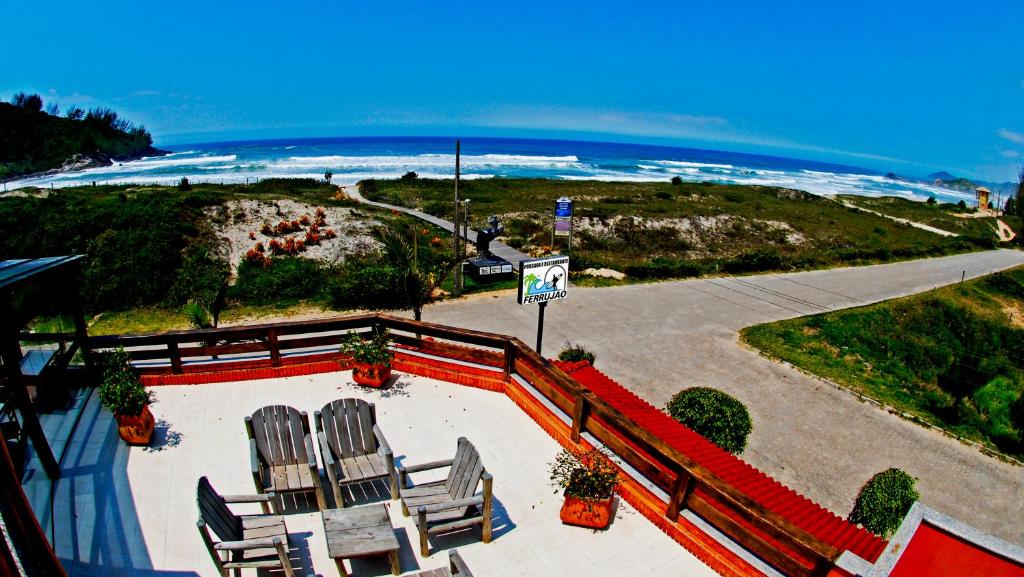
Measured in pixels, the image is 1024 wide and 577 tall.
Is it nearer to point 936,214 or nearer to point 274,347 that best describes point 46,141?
point 274,347

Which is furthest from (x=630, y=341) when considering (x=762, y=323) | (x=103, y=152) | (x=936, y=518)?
(x=103, y=152)

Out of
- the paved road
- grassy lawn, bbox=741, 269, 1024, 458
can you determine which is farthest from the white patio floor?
grassy lawn, bbox=741, 269, 1024, 458

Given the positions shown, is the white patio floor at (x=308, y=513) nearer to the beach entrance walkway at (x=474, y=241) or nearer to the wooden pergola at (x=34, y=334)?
the wooden pergola at (x=34, y=334)

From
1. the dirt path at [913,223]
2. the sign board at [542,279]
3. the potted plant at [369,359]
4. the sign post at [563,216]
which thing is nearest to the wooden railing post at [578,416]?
the sign board at [542,279]

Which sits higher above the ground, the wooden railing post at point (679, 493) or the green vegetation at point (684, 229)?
the wooden railing post at point (679, 493)

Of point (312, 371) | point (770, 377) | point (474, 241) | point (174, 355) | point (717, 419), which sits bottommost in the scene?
point (770, 377)

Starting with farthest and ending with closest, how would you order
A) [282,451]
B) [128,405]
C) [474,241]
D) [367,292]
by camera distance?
1. [474,241]
2. [367,292]
3. [128,405]
4. [282,451]

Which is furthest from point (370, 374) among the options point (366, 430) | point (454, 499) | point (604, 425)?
point (604, 425)
